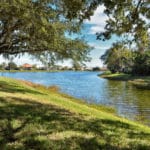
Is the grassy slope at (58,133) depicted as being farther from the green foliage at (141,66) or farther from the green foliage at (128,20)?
the green foliage at (141,66)

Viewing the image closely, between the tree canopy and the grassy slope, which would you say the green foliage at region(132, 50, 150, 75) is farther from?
the grassy slope

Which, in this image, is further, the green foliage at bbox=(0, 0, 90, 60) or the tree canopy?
the green foliage at bbox=(0, 0, 90, 60)

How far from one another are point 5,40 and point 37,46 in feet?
8.51

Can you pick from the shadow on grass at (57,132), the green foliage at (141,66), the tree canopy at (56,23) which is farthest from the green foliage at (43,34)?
the green foliage at (141,66)

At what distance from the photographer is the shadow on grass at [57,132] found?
34.8ft

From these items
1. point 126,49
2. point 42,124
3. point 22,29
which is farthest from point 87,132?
point 22,29

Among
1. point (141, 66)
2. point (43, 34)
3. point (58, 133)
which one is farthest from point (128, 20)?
point (141, 66)

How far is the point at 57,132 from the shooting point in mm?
11914

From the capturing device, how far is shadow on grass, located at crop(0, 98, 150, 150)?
34.8 ft

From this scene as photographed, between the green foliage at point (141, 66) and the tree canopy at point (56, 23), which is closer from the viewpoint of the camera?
the tree canopy at point (56, 23)

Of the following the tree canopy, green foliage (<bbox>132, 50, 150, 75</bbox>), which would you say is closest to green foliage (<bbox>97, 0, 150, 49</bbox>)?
the tree canopy

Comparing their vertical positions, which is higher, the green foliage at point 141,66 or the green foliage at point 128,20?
the green foliage at point 128,20

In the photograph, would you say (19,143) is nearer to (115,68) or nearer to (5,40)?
(5,40)

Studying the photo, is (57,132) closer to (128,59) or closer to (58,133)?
(58,133)
